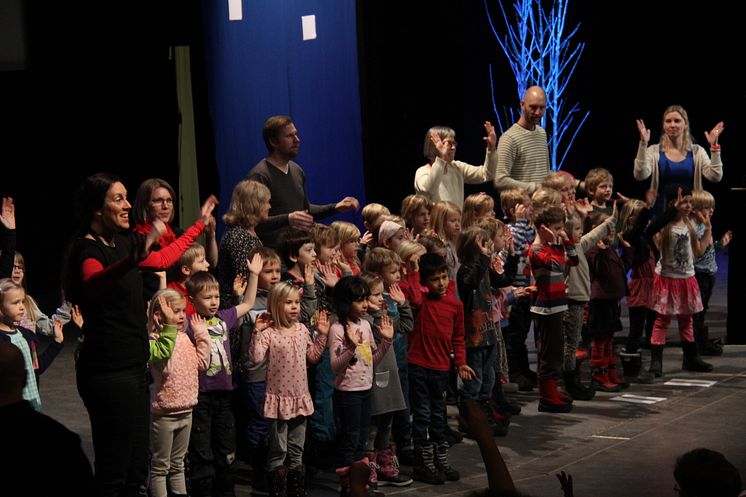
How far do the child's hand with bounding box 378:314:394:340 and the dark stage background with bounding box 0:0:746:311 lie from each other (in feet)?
8.27

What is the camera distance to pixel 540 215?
7.43m

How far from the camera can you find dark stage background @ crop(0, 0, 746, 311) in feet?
32.0

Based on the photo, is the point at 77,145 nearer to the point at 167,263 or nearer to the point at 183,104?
the point at 183,104

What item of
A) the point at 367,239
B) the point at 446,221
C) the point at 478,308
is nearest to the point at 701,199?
the point at 446,221

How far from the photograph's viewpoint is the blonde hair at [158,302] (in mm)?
5309

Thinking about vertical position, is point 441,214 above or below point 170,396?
above

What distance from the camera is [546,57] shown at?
14867 millimetres

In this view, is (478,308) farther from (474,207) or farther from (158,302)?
(158,302)

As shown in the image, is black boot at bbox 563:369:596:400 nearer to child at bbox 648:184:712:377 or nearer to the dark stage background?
child at bbox 648:184:712:377

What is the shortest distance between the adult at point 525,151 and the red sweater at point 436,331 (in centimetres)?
232

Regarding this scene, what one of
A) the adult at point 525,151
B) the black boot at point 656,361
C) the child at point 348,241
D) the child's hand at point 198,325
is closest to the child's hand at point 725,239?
the black boot at point 656,361

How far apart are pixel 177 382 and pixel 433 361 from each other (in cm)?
150

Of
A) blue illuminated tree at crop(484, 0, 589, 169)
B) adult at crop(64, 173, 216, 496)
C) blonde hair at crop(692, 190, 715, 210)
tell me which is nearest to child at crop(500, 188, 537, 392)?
blonde hair at crop(692, 190, 715, 210)

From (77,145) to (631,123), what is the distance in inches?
293
